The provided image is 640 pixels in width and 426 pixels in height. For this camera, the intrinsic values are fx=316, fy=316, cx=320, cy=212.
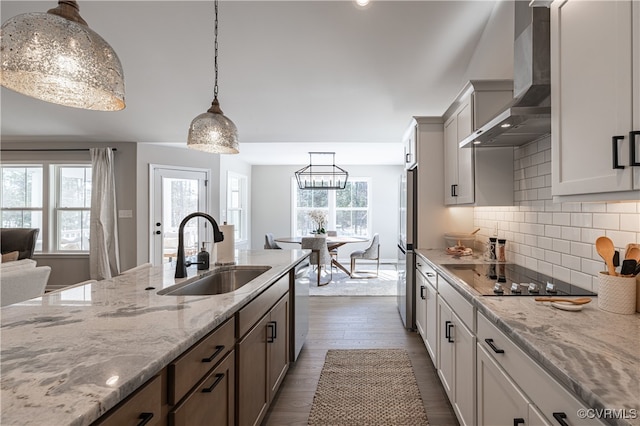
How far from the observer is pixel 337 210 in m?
8.09

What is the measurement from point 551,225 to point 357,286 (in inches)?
149

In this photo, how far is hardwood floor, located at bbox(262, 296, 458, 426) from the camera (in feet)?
6.90

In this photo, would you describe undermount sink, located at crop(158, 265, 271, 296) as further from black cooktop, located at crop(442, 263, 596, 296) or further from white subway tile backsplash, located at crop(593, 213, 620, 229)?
white subway tile backsplash, located at crop(593, 213, 620, 229)

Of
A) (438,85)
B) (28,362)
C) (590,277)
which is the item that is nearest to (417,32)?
(438,85)

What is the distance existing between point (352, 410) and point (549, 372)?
60.5 inches

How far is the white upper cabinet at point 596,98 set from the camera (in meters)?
0.98

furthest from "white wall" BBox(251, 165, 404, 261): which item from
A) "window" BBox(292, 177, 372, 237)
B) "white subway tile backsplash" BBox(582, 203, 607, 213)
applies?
"white subway tile backsplash" BBox(582, 203, 607, 213)

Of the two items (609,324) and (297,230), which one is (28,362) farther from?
(297,230)

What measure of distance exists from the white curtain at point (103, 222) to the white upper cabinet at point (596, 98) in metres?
5.89

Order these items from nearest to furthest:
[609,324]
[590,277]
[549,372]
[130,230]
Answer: [549,372]
[609,324]
[590,277]
[130,230]

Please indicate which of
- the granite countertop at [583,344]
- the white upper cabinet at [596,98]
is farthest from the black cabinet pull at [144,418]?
the white upper cabinet at [596,98]

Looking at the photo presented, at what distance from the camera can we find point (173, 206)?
578 cm

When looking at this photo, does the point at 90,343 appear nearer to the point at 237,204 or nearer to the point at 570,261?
the point at 570,261

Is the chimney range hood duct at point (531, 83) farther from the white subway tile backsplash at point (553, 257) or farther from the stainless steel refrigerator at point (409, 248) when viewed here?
the stainless steel refrigerator at point (409, 248)
